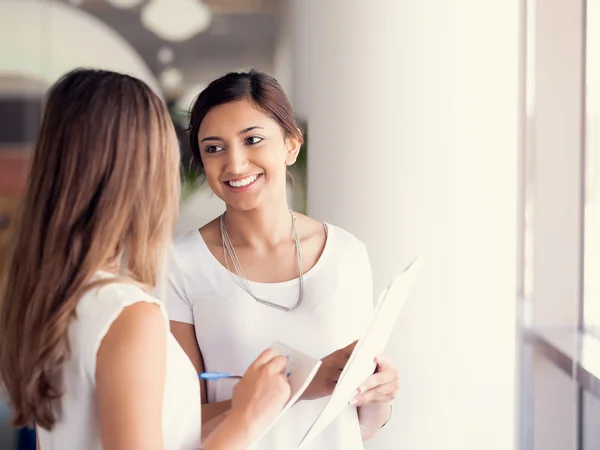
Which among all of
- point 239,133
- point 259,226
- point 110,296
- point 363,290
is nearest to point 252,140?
point 239,133

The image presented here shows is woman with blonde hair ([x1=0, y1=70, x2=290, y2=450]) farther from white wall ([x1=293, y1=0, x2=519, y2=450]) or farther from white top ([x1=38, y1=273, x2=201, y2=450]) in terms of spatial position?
white wall ([x1=293, y1=0, x2=519, y2=450])

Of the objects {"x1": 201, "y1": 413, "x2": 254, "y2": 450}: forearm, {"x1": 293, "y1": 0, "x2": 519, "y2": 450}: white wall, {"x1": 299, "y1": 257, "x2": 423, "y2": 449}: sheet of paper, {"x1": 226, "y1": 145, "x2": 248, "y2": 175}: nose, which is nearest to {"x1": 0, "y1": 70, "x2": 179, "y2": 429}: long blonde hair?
{"x1": 201, "y1": 413, "x2": 254, "y2": 450}: forearm

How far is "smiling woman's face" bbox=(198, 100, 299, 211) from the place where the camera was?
5.17 ft

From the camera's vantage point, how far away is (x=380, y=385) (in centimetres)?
158

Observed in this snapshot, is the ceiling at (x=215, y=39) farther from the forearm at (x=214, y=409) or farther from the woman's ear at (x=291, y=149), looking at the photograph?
the forearm at (x=214, y=409)

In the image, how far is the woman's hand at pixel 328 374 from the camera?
1.49 meters

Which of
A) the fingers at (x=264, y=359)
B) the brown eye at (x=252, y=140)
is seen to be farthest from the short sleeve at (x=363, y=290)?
the fingers at (x=264, y=359)

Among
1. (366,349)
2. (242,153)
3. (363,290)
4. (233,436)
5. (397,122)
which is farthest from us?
(397,122)

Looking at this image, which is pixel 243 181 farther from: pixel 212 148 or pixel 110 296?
pixel 110 296

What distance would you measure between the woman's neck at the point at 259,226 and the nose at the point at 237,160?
12 cm

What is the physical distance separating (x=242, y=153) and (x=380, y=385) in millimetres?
591

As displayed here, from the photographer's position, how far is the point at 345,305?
1657mm

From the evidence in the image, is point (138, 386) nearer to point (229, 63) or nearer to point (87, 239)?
point (87, 239)

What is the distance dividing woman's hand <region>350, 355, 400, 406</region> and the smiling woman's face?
451 millimetres
